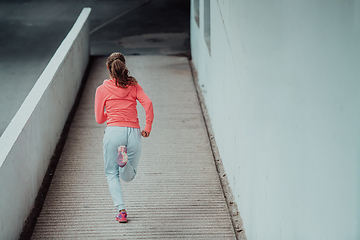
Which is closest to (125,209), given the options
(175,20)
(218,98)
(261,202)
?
(261,202)

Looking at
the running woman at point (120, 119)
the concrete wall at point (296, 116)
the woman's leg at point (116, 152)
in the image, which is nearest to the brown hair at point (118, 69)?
the running woman at point (120, 119)

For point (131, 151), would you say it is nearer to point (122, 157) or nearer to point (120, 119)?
point (122, 157)

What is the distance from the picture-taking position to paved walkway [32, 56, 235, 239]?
415cm

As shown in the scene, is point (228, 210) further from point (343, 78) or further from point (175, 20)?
point (175, 20)

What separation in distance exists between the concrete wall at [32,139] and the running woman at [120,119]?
0.86 meters

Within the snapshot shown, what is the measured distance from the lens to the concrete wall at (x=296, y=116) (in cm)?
181

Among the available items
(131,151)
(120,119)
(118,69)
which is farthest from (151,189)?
(118,69)

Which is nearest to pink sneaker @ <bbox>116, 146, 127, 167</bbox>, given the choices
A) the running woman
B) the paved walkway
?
the running woman

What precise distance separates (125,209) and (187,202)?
71 centimetres

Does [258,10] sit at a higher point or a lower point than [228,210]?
higher

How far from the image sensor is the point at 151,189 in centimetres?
489

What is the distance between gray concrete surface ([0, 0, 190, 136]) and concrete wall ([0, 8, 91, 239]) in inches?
61.6

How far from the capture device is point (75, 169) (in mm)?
5320

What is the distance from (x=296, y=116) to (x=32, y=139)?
3147mm
